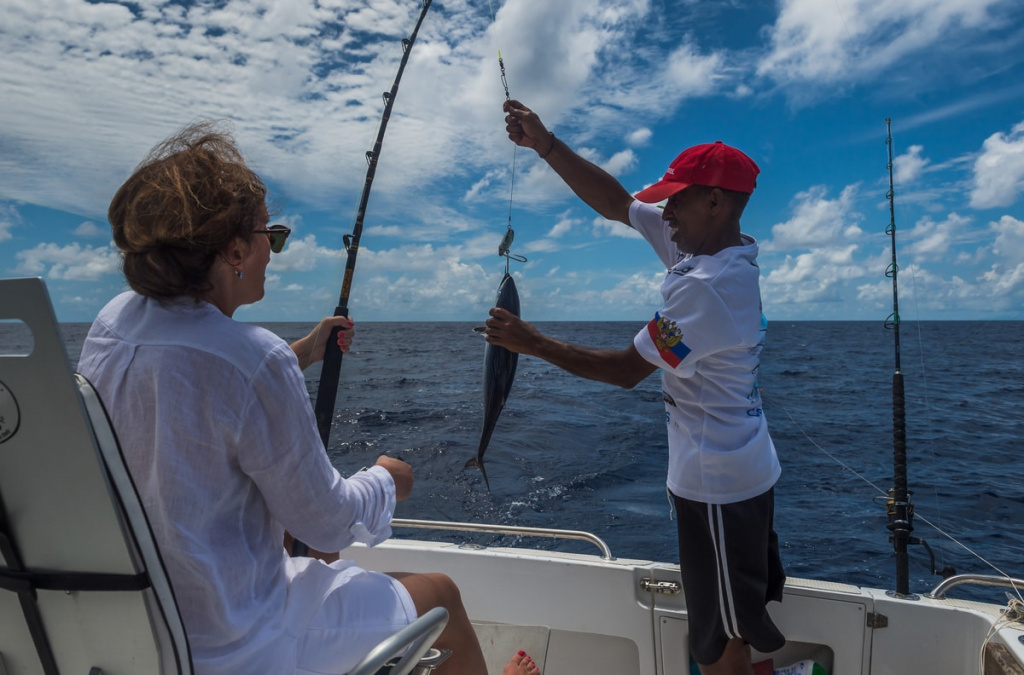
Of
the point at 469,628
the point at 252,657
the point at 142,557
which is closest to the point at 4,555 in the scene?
the point at 142,557

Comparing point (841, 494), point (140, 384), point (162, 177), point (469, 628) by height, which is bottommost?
point (841, 494)

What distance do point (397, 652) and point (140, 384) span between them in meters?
0.78

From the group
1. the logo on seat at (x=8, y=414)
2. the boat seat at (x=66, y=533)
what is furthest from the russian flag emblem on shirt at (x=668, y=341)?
the logo on seat at (x=8, y=414)

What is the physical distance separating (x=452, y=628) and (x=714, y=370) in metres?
1.19

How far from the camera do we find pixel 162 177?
1.40 metres

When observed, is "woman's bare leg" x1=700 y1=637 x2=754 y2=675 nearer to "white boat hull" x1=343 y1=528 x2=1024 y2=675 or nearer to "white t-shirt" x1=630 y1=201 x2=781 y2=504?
"white boat hull" x1=343 y1=528 x2=1024 y2=675

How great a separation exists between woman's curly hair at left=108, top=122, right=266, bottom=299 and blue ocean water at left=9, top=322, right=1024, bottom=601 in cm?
31

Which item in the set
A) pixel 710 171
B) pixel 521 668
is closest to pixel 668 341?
pixel 710 171

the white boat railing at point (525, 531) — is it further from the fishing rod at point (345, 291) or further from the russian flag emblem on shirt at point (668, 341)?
the russian flag emblem on shirt at point (668, 341)

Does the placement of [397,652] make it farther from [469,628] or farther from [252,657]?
[469,628]

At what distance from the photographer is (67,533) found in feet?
3.80

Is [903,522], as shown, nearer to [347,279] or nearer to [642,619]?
[642,619]

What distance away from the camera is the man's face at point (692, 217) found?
93.3 inches

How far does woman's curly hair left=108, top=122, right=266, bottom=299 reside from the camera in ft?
4.45
